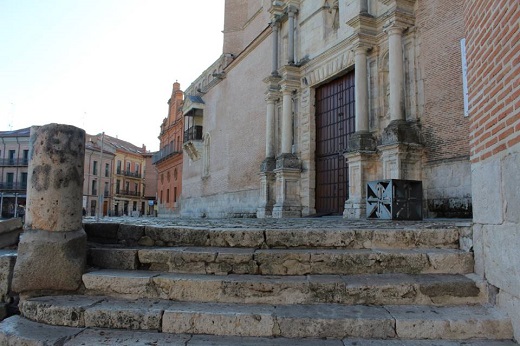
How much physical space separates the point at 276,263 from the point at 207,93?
70.8 ft

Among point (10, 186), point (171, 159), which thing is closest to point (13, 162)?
point (10, 186)

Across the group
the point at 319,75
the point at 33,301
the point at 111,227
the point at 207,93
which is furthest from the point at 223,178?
the point at 33,301

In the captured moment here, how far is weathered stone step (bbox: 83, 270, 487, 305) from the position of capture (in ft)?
9.65

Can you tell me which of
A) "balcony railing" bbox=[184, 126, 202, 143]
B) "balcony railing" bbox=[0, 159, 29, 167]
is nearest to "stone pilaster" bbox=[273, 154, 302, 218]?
"balcony railing" bbox=[184, 126, 202, 143]

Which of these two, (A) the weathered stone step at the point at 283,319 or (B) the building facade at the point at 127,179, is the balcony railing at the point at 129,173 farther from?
(A) the weathered stone step at the point at 283,319

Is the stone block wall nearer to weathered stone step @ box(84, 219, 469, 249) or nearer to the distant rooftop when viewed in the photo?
weathered stone step @ box(84, 219, 469, 249)

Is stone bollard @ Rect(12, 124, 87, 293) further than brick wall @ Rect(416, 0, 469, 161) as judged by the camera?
No

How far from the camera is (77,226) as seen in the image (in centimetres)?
346

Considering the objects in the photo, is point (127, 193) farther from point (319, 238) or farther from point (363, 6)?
point (319, 238)

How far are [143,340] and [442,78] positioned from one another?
8.03 metres

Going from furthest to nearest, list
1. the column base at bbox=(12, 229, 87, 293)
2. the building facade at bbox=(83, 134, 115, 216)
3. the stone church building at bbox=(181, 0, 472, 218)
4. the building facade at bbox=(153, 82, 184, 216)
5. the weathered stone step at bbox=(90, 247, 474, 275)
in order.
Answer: the building facade at bbox=(83, 134, 115, 216) → the building facade at bbox=(153, 82, 184, 216) → the stone church building at bbox=(181, 0, 472, 218) → the weathered stone step at bbox=(90, 247, 474, 275) → the column base at bbox=(12, 229, 87, 293)

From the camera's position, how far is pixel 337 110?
1209cm

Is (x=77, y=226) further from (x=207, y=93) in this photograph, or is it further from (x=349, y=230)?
(x=207, y=93)

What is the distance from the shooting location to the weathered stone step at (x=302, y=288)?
294 centimetres
